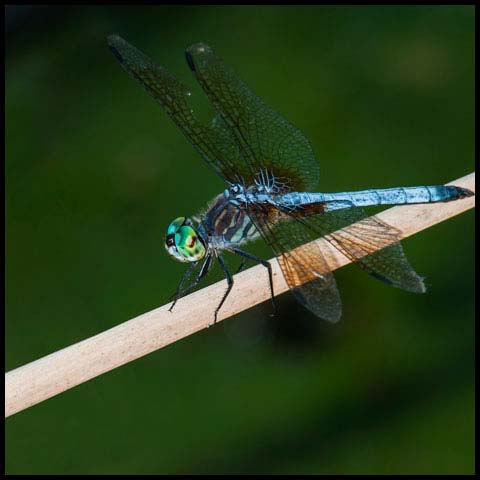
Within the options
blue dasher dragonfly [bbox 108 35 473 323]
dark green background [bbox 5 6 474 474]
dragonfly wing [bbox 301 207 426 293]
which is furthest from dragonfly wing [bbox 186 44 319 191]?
dragonfly wing [bbox 301 207 426 293]

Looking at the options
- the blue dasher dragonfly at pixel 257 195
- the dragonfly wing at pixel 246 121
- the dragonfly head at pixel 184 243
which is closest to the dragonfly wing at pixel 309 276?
the blue dasher dragonfly at pixel 257 195

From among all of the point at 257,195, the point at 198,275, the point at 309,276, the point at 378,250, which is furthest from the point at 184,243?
the point at 378,250

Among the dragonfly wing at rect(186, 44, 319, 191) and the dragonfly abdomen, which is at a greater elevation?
the dragonfly wing at rect(186, 44, 319, 191)

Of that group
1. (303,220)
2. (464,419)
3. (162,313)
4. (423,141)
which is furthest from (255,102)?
(464,419)

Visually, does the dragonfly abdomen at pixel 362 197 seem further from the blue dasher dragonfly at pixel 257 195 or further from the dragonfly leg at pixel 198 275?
the dragonfly leg at pixel 198 275

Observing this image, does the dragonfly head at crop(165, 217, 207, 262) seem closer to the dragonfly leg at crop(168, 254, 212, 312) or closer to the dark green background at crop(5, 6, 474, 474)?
the dragonfly leg at crop(168, 254, 212, 312)

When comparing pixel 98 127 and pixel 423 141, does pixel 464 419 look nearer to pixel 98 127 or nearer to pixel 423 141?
pixel 423 141
